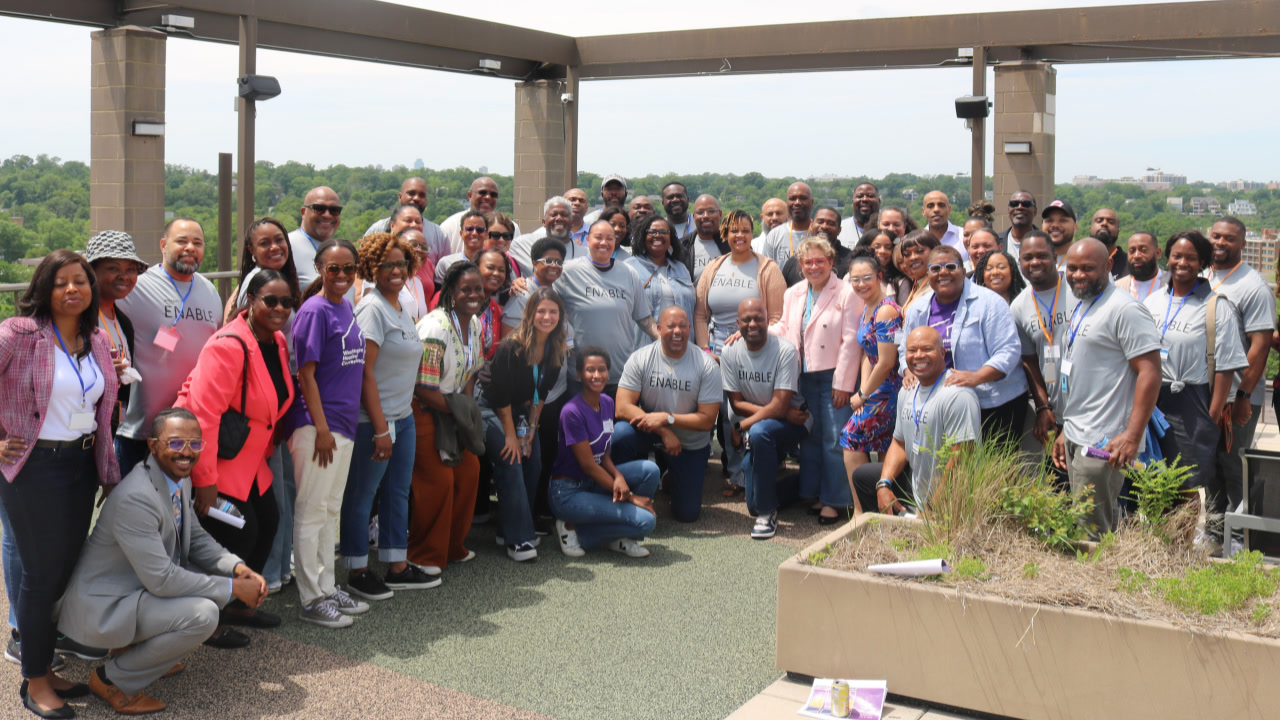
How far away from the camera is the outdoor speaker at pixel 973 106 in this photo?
36.3ft

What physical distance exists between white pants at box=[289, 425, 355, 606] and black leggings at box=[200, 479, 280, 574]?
116mm

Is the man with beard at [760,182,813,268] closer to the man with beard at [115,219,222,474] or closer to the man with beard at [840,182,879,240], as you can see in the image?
the man with beard at [840,182,879,240]

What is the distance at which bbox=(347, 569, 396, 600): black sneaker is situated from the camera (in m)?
5.70

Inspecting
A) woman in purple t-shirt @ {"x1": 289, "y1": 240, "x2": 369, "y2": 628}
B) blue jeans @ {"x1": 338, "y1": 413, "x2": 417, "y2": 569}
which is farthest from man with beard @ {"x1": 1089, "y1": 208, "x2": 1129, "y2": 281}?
woman in purple t-shirt @ {"x1": 289, "y1": 240, "x2": 369, "y2": 628}

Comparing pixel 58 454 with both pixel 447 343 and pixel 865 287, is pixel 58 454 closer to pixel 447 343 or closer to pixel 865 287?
pixel 447 343

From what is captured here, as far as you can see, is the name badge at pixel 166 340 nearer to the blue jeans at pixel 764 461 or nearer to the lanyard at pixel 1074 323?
the blue jeans at pixel 764 461

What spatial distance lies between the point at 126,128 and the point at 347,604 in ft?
19.7

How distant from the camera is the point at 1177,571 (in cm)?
456

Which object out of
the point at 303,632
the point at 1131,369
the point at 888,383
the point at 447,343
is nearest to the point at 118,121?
the point at 447,343

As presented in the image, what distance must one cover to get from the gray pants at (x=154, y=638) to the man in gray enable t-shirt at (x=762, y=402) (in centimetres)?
341

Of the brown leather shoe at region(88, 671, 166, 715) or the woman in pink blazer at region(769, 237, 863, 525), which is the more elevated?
Answer: the woman in pink blazer at region(769, 237, 863, 525)

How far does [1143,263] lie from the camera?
680 cm

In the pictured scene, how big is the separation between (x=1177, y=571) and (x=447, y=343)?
3.45m

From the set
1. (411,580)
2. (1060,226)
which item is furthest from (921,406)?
(411,580)
